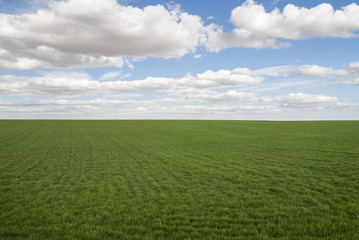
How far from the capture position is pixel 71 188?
1185cm

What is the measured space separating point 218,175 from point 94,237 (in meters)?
8.85

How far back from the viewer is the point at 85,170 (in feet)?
53.4

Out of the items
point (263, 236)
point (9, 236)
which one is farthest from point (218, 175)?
point (9, 236)

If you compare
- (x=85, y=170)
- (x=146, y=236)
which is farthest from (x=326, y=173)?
(x=85, y=170)

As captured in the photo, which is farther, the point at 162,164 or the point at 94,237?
the point at 162,164

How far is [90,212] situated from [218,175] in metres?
7.94

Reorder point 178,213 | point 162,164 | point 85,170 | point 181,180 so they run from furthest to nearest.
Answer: point 162,164 → point 85,170 → point 181,180 → point 178,213

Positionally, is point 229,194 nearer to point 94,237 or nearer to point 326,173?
point 94,237

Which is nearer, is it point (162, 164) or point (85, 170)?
point (85, 170)

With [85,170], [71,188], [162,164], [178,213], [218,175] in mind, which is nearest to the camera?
[178,213]

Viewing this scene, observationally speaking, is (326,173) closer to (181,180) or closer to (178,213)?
(181,180)

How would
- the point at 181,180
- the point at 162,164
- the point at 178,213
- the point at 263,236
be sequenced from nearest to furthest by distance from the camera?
the point at 263,236 → the point at 178,213 → the point at 181,180 → the point at 162,164

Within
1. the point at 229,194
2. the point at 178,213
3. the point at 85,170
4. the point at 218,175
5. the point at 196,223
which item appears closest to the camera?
the point at 196,223

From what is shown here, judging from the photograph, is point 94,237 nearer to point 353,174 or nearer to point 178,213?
point 178,213
